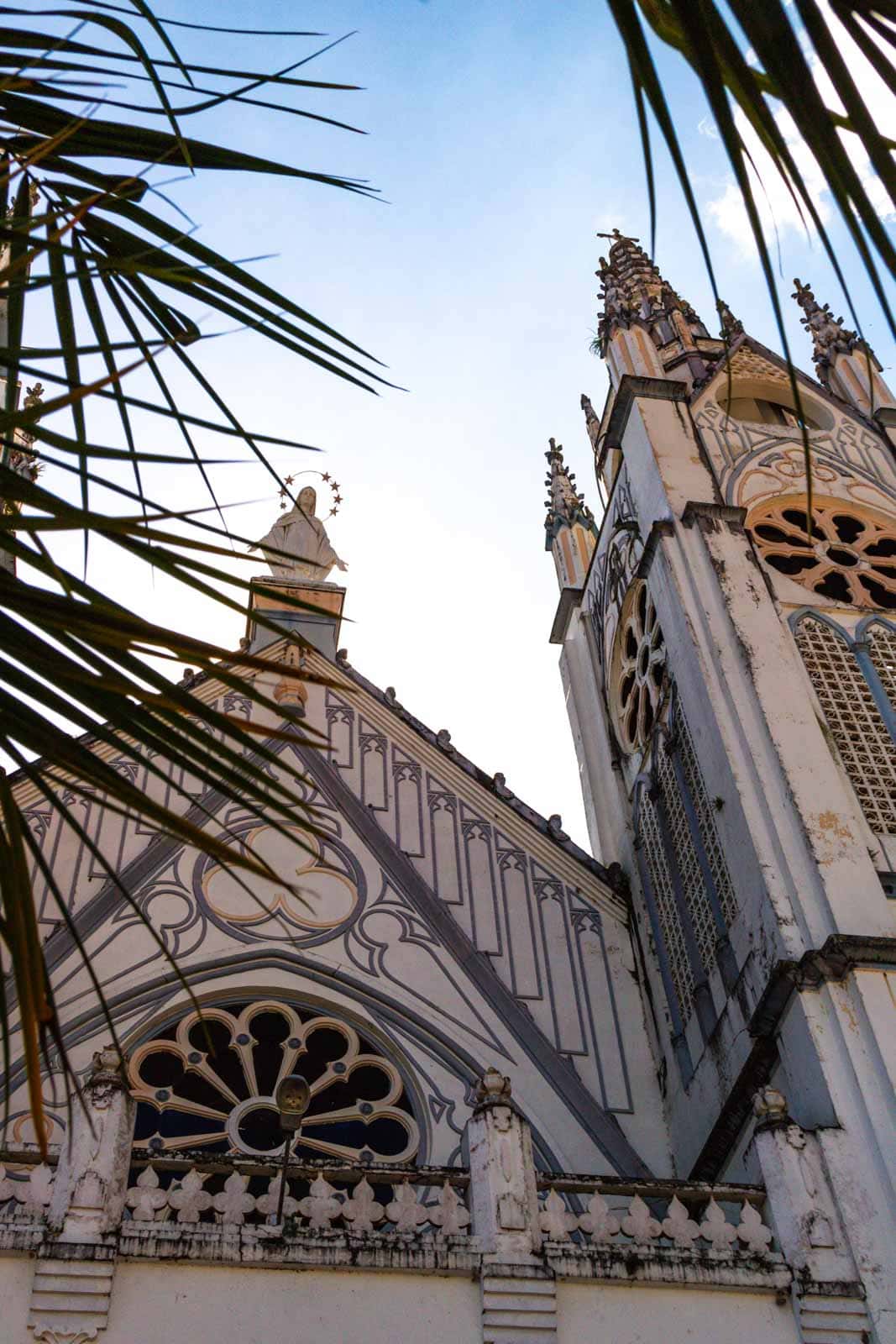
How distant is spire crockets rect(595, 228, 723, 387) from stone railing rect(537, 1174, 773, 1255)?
26.3 ft

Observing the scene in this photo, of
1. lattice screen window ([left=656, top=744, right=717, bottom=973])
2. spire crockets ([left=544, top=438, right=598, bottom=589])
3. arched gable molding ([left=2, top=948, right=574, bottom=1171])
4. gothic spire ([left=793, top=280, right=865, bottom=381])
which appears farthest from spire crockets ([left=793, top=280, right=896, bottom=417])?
arched gable molding ([left=2, top=948, right=574, bottom=1171])

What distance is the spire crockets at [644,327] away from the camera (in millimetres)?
14539

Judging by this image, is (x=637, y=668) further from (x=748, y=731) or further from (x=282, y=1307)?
(x=282, y=1307)

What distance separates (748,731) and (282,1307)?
4.85m

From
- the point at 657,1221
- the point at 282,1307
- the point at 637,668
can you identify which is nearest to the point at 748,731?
the point at 637,668

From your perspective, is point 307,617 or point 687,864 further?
point 307,617

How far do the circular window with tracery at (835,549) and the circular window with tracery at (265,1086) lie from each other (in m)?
5.14

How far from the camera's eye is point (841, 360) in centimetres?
1574

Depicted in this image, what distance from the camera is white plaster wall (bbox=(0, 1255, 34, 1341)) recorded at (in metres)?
6.29

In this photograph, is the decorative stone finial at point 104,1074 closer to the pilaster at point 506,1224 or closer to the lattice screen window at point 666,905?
the pilaster at point 506,1224

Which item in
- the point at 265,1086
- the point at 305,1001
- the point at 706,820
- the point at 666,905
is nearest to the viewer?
the point at 265,1086

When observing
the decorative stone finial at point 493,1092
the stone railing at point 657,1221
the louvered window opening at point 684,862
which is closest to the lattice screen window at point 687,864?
the louvered window opening at point 684,862

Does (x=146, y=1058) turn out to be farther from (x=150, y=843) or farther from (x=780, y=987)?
(x=780, y=987)

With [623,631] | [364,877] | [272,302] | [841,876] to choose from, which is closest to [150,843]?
[364,877]
